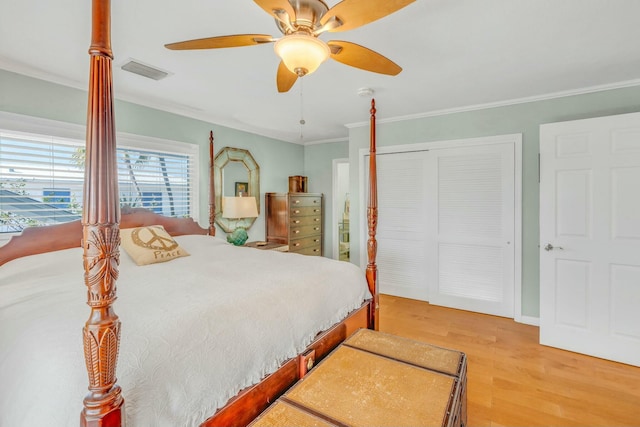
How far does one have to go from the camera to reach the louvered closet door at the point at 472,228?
11.1 ft

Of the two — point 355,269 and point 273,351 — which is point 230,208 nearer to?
point 355,269

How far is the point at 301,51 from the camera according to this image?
1419 mm

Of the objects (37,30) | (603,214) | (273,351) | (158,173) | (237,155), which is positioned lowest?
(273,351)

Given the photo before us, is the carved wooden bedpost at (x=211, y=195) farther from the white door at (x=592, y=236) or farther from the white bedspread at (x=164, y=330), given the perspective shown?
the white door at (x=592, y=236)

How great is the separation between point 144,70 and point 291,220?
8.80 feet

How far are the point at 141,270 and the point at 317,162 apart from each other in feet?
12.7

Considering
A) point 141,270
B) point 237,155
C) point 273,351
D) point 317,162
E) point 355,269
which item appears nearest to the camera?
point 273,351

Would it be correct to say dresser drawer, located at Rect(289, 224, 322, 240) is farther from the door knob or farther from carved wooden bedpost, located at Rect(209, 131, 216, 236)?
the door knob

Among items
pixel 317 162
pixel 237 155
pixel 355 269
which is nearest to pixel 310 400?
pixel 355 269

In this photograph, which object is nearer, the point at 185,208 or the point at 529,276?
the point at 529,276

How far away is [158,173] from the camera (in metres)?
3.35

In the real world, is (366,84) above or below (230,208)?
above

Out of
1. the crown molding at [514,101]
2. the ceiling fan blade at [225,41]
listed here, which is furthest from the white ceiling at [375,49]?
the ceiling fan blade at [225,41]

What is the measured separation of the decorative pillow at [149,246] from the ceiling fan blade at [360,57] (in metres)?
1.83
